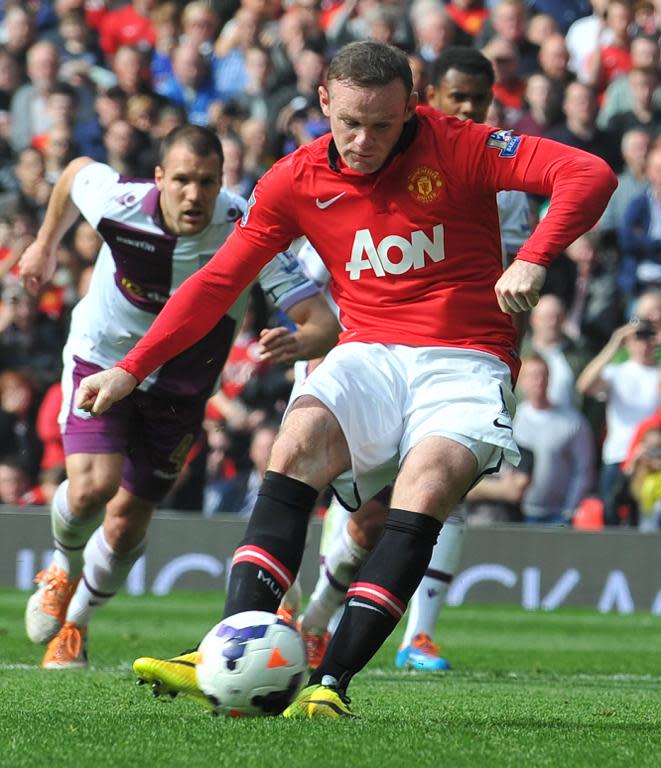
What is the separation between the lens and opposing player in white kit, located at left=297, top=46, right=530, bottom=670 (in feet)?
24.3

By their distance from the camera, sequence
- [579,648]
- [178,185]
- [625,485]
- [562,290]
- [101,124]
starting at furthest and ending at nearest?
[101,124], [562,290], [625,485], [579,648], [178,185]

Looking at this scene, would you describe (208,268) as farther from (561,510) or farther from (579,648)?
(561,510)

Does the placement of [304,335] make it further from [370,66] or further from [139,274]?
[370,66]

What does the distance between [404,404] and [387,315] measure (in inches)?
13.9

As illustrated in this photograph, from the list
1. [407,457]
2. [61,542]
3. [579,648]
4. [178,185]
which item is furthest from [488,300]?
[579,648]

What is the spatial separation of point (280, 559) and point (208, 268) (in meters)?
1.15

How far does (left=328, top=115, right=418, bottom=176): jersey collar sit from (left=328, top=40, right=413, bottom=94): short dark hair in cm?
15

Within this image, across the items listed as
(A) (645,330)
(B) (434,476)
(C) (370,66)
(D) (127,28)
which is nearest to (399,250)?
(C) (370,66)

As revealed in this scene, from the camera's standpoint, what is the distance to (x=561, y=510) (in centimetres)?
1289

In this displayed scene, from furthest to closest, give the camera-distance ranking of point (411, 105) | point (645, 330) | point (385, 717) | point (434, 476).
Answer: point (645, 330), point (411, 105), point (385, 717), point (434, 476)

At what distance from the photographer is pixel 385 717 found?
516 centimetres

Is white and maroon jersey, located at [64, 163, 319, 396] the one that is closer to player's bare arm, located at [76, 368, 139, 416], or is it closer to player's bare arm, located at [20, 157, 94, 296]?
player's bare arm, located at [20, 157, 94, 296]

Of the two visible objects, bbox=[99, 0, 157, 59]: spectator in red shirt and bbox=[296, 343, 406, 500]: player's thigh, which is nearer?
bbox=[296, 343, 406, 500]: player's thigh

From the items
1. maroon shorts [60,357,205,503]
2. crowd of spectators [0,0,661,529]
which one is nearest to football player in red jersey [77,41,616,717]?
maroon shorts [60,357,205,503]
